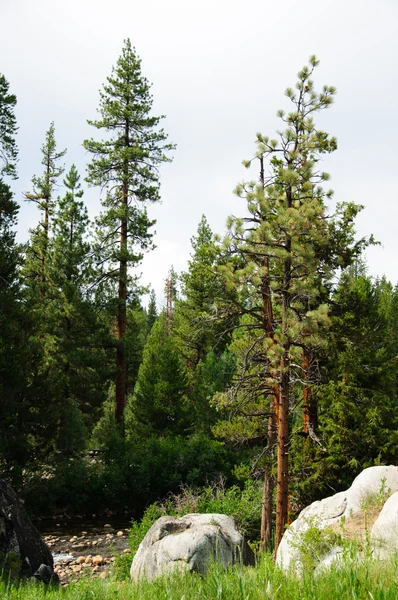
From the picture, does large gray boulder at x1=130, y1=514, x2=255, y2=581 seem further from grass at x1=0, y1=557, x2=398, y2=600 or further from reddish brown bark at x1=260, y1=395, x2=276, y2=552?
grass at x1=0, y1=557, x2=398, y2=600

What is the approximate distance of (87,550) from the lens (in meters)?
14.7

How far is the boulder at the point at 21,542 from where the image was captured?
309 inches

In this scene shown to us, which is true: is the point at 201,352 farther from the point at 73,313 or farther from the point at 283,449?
the point at 283,449

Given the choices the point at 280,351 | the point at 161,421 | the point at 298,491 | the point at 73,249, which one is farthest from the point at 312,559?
the point at 73,249

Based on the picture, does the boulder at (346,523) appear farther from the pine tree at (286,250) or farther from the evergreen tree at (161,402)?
the evergreen tree at (161,402)

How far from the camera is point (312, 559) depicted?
5.23 m

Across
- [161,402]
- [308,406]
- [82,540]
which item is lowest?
[82,540]

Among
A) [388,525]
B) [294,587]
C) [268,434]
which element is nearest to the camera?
[294,587]

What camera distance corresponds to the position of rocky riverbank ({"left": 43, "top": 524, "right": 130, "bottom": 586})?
40.9ft

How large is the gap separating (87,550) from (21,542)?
7.37 m

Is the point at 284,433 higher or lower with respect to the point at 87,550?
higher

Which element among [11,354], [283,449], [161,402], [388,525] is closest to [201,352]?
[161,402]

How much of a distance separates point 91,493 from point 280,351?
1269 centimetres

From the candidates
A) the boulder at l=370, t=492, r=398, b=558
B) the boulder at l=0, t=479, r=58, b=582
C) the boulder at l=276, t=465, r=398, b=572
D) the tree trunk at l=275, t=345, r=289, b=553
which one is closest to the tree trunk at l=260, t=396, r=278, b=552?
the tree trunk at l=275, t=345, r=289, b=553
